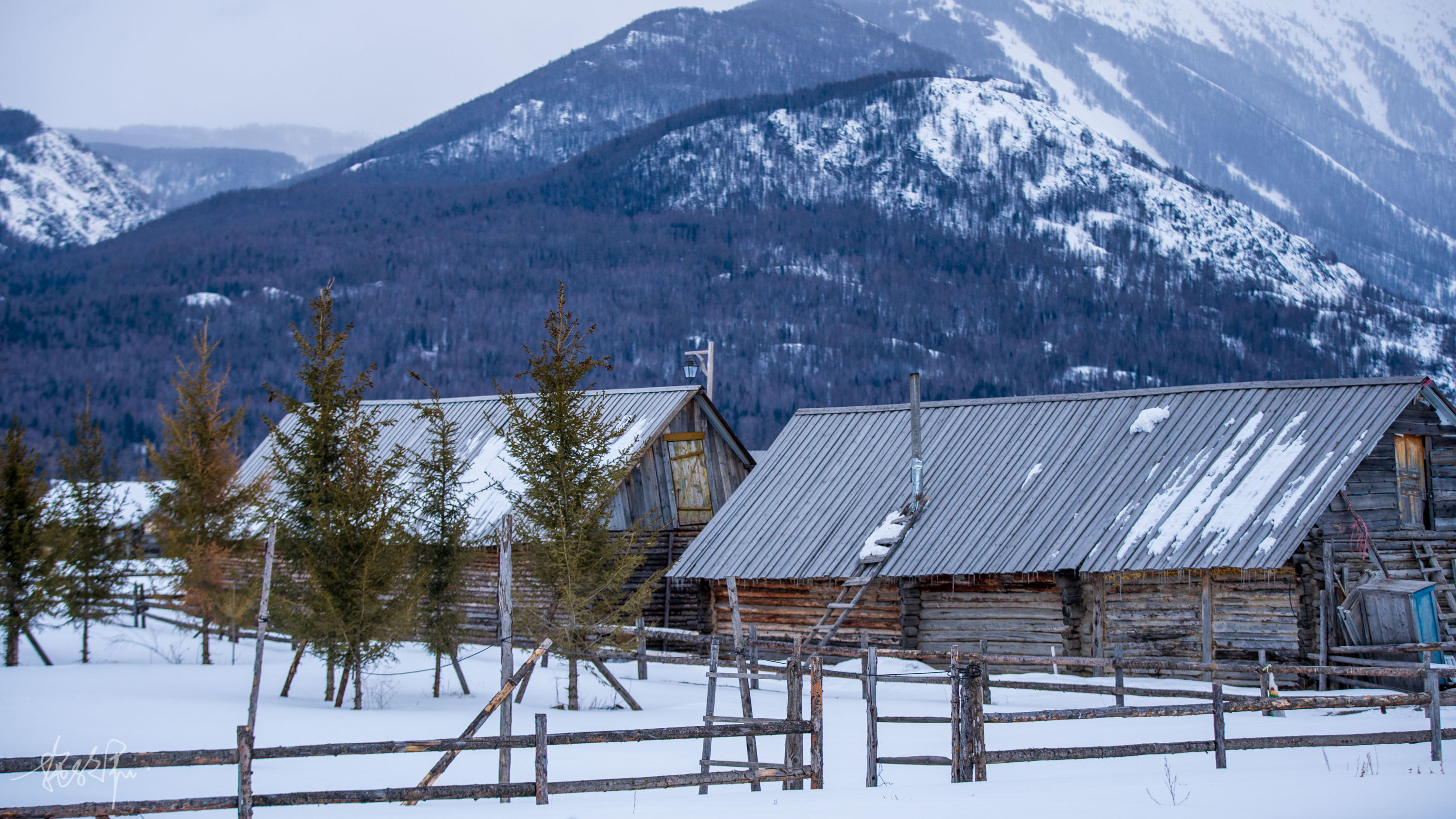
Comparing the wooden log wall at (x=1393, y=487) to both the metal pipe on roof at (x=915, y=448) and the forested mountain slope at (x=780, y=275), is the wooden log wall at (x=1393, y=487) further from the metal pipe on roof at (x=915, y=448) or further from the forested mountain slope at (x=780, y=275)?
the forested mountain slope at (x=780, y=275)

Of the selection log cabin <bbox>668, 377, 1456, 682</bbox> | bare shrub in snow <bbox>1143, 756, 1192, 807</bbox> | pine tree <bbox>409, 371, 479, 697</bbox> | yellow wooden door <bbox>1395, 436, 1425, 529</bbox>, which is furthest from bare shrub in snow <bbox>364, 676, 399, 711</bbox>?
yellow wooden door <bbox>1395, 436, 1425, 529</bbox>

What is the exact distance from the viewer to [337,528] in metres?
21.3

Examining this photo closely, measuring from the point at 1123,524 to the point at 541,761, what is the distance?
15727mm

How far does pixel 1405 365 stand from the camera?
134500mm

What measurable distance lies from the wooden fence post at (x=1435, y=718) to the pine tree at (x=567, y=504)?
12415 mm

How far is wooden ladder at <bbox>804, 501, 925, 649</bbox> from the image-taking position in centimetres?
2606

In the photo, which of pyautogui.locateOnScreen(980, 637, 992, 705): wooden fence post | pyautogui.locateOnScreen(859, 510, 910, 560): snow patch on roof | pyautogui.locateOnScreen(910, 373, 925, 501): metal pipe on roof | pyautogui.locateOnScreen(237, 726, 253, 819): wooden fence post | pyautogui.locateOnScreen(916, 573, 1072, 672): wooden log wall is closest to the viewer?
pyautogui.locateOnScreen(237, 726, 253, 819): wooden fence post

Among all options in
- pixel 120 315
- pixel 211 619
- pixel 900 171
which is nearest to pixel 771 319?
pixel 900 171

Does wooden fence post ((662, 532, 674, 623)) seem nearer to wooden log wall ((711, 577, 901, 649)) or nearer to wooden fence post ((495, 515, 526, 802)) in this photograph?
wooden log wall ((711, 577, 901, 649))

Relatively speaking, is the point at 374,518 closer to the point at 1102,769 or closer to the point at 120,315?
the point at 1102,769

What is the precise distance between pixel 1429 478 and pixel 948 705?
1077 cm

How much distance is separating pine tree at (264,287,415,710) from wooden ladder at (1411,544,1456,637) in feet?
59.7

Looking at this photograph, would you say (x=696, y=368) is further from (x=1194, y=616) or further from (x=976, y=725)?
(x=976, y=725)

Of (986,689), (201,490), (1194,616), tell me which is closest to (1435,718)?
(986,689)
